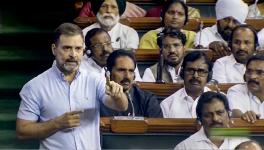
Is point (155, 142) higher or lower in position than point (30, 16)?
lower

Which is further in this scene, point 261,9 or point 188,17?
point 261,9

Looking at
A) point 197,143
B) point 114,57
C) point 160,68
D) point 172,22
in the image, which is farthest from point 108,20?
point 197,143

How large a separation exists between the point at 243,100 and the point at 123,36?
1.39 m

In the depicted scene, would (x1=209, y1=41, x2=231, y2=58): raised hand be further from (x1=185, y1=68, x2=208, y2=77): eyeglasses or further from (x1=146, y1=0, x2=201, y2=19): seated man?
(x1=185, y1=68, x2=208, y2=77): eyeglasses

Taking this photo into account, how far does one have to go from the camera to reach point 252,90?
4.35 metres

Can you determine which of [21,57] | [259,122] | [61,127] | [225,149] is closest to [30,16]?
[21,57]

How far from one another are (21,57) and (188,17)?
12.8ft

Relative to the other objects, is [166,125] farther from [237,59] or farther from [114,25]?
[114,25]

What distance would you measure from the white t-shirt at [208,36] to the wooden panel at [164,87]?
91cm

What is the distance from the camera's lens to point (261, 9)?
20.5ft

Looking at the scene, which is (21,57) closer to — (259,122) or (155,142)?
(155,142)

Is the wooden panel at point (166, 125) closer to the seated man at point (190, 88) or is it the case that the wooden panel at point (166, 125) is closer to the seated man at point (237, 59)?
the seated man at point (190, 88)

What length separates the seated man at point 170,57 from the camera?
477 centimetres

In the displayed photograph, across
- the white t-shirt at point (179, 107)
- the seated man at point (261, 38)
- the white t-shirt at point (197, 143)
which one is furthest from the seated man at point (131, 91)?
the seated man at point (261, 38)
